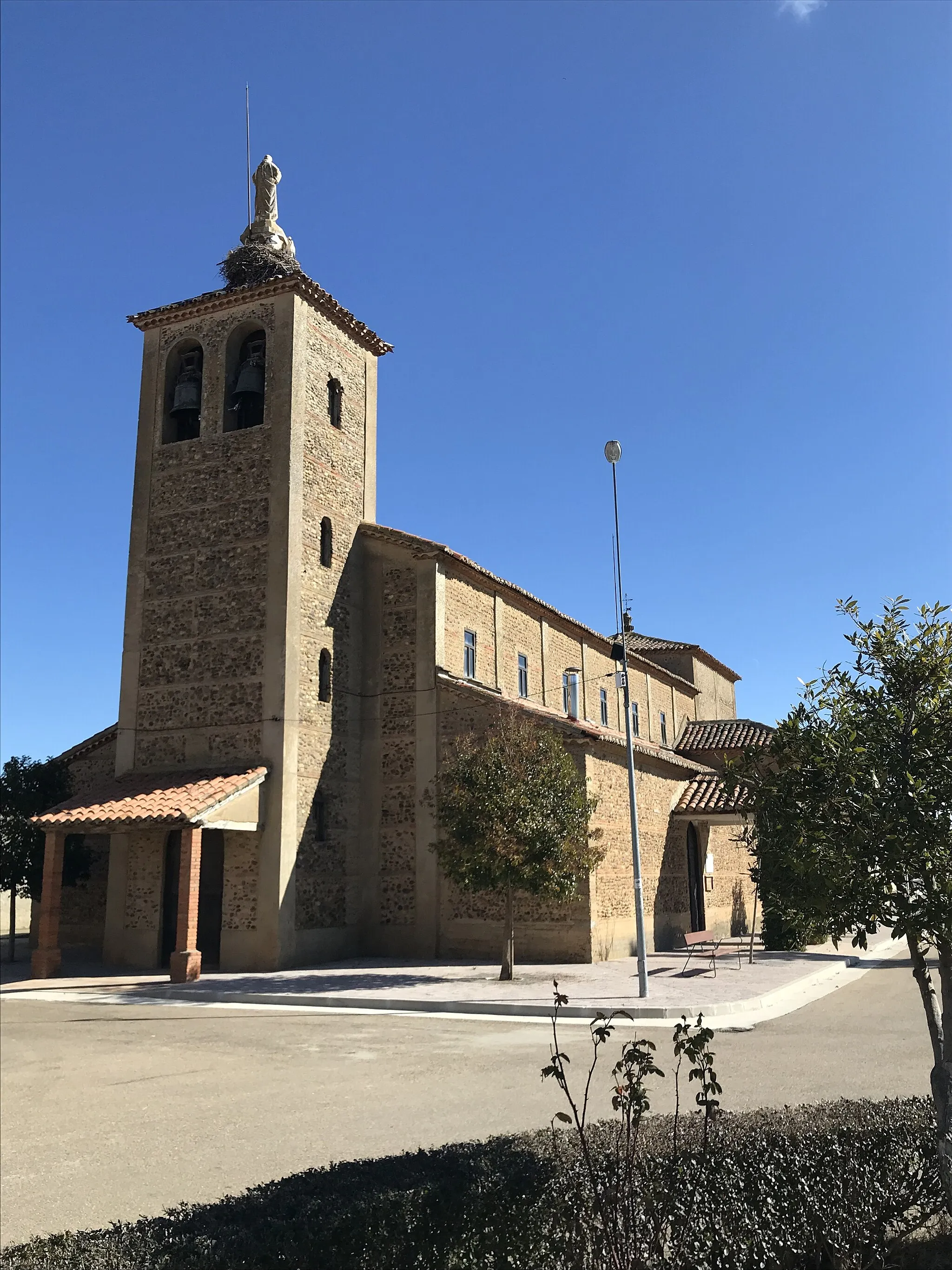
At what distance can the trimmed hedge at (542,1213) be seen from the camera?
4.34 m

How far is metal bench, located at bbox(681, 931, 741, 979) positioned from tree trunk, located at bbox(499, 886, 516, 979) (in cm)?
370

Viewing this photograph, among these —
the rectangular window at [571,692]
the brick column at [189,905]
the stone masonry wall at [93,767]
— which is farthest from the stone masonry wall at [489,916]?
the stone masonry wall at [93,767]

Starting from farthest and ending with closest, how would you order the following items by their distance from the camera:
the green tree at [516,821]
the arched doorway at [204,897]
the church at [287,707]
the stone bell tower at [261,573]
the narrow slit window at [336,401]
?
the narrow slit window at [336,401]
the arched doorway at [204,897]
the stone bell tower at [261,573]
the church at [287,707]
the green tree at [516,821]

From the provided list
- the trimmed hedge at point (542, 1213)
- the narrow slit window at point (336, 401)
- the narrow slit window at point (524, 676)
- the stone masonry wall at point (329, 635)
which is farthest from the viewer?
the narrow slit window at point (524, 676)

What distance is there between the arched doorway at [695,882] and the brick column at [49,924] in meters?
18.0

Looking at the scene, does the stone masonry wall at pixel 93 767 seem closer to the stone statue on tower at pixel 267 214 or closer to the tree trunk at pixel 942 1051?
the stone statue on tower at pixel 267 214

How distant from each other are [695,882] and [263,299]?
2190cm

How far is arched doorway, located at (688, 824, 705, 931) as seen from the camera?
29.9 metres

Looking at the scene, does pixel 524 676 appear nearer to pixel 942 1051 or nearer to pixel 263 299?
pixel 263 299

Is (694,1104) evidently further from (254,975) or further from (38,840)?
(38,840)

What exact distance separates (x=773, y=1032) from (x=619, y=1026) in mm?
2262

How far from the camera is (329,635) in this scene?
25.3 meters

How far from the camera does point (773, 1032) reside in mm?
13297

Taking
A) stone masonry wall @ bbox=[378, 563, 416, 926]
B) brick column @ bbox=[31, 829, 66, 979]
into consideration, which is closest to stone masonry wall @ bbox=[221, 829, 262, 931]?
stone masonry wall @ bbox=[378, 563, 416, 926]
